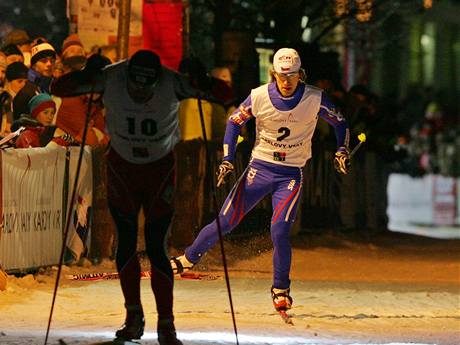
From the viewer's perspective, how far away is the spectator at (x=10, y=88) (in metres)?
14.3

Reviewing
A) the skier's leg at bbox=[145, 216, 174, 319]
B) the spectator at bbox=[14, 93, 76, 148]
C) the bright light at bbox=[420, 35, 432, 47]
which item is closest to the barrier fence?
the spectator at bbox=[14, 93, 76, 148]

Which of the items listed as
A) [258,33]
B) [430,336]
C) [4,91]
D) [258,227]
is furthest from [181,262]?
[258,33]

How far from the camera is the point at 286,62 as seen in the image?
37.8ft

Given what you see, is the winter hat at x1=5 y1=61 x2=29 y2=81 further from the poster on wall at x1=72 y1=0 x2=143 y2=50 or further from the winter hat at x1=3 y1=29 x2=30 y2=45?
the poster on wall at x1=72 y1=0 x2=143 y2=50

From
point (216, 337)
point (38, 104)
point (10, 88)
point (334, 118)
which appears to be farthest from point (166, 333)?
point (10, 88)

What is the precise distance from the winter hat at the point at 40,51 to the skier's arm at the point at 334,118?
3989 mm

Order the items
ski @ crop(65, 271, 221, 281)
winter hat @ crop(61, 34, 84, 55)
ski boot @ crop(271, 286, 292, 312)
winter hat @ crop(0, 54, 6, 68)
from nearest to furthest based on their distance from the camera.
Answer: ski boot @ crop(271, 286, 292, 312) < ski @ crop(65, 271, 221, 281) < winter hat @ crop(0, 54, 6, 68) < winter hat @ crop(61, 34, 84, 55)

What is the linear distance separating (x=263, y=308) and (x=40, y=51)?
4.18m

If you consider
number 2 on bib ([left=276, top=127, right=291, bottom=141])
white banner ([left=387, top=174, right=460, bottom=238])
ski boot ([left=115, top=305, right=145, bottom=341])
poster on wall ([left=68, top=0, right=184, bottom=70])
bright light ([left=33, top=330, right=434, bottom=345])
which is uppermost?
poster on wall ([left=68, top=0, right=184, bottom=70])

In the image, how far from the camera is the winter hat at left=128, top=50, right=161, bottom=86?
30.6 feet

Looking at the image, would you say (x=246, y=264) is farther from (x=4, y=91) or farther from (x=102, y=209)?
(x=4, y=91)

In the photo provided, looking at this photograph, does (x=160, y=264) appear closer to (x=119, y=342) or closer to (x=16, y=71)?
(x=119, y=342)

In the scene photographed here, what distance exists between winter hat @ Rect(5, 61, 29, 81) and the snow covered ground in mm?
1998

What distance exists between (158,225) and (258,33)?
48.9 feet
